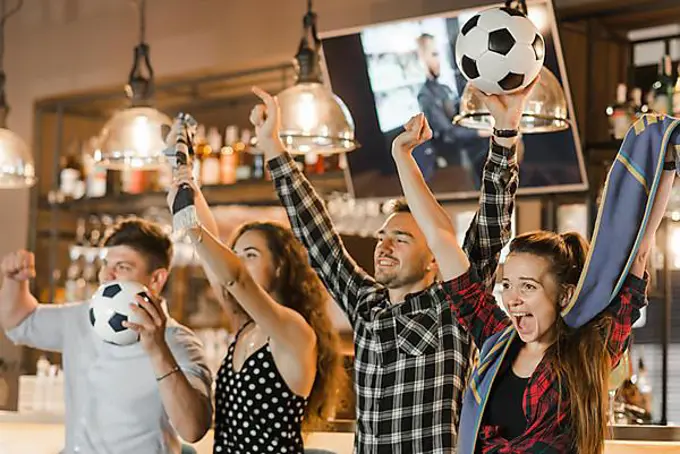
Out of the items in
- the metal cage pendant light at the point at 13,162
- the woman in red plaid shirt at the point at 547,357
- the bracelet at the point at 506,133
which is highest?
the metal cage pendant light at the point at 13,162

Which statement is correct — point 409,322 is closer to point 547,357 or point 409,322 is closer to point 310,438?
point 547,357

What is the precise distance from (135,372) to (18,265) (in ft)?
1.93

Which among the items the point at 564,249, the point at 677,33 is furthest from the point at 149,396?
the point at 677,33

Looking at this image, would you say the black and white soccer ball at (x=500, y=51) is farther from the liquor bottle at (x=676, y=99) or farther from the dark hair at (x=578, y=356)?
the liquor bottle at (x=676, y=99)

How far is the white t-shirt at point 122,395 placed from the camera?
321cm

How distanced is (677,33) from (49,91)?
3643 mm

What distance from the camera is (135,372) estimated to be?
10.6 ft

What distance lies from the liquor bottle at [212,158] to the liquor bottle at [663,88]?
242 cm

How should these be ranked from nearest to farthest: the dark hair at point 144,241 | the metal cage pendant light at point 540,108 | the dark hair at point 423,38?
1. the dark hair at point 144,241
2. the metal cage pendant light at point 540,108
3. the dark hair at point 423,38

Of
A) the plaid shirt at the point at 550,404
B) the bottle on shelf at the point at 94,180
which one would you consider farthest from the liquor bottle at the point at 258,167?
the plaid shirt at the point at 550,404

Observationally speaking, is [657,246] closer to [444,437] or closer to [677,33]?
[677,33]

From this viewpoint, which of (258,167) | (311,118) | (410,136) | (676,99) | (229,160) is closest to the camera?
(410,136)

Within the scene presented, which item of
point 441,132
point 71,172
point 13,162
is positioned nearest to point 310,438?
point 13,162

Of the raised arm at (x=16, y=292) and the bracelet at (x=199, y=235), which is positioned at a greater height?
the bracelet at (x=199, y=235)
